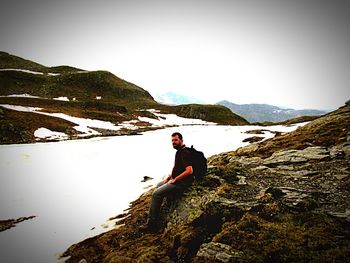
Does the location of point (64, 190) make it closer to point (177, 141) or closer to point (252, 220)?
point (177, 141)

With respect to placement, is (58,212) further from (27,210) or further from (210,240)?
(210,240)

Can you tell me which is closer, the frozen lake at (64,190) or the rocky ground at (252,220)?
the rocky ground at (252,220)

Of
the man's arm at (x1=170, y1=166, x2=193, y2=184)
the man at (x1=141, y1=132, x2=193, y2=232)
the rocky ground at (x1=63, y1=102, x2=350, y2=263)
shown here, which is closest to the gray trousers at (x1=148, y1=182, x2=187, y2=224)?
the man at (x1=141, y1=132, x2=193, y2=232)

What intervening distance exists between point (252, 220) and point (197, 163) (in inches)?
110

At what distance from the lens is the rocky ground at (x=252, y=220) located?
5320 mm

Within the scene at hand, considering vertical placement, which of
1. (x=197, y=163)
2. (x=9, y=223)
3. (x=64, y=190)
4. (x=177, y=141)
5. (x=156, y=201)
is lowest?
(x=9, y=223)

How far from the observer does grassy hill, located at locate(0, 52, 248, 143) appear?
3884cm

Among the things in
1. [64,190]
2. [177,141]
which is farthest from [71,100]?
[177,141]

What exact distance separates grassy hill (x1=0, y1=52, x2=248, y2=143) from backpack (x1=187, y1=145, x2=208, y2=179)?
108ft

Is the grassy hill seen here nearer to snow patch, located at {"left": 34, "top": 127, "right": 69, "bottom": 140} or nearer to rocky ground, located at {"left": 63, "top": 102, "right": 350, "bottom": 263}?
snow patch, located at {"left": 34, "top": 127, "right": 69, "bottom": 140}

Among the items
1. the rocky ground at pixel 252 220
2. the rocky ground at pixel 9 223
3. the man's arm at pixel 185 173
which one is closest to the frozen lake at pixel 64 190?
the rocky ground at pixel 9 223

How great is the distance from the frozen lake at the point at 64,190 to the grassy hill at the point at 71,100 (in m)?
14.8

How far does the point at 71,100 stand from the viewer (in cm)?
8994

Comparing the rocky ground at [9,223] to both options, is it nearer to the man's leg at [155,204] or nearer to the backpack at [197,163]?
the man's leg at [155,204]
